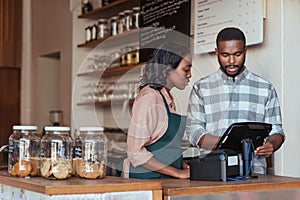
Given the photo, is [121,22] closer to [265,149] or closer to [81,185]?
[265,149]

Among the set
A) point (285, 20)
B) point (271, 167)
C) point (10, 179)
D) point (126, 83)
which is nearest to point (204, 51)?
point (285, 20)

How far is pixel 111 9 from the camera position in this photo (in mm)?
4824

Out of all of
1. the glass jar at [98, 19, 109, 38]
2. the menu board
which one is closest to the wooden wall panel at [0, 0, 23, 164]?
the glass jar at [98, 19, 109, 38]

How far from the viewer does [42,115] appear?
262 inches

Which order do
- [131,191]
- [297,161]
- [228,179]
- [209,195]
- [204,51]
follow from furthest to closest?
1. [204,51]
2. [297,161]
3. [228,179]
4. [209,195]
5. [131,191]

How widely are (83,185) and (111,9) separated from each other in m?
3.35

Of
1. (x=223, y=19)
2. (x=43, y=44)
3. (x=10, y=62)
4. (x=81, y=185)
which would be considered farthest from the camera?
(x=10, y=62)

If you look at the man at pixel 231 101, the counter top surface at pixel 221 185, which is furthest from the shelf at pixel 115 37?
A: the counter top surface at pixel 221 185

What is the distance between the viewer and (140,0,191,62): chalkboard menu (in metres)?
3.60

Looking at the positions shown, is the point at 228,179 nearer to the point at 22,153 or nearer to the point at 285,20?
the point at 22,153

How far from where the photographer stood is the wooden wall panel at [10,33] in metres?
6.82

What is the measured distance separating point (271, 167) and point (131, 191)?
1265mm

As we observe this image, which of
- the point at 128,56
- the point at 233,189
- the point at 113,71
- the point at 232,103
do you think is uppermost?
the point at 128,56

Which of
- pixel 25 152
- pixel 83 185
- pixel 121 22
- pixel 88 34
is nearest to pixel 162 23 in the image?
pixel 121 22
